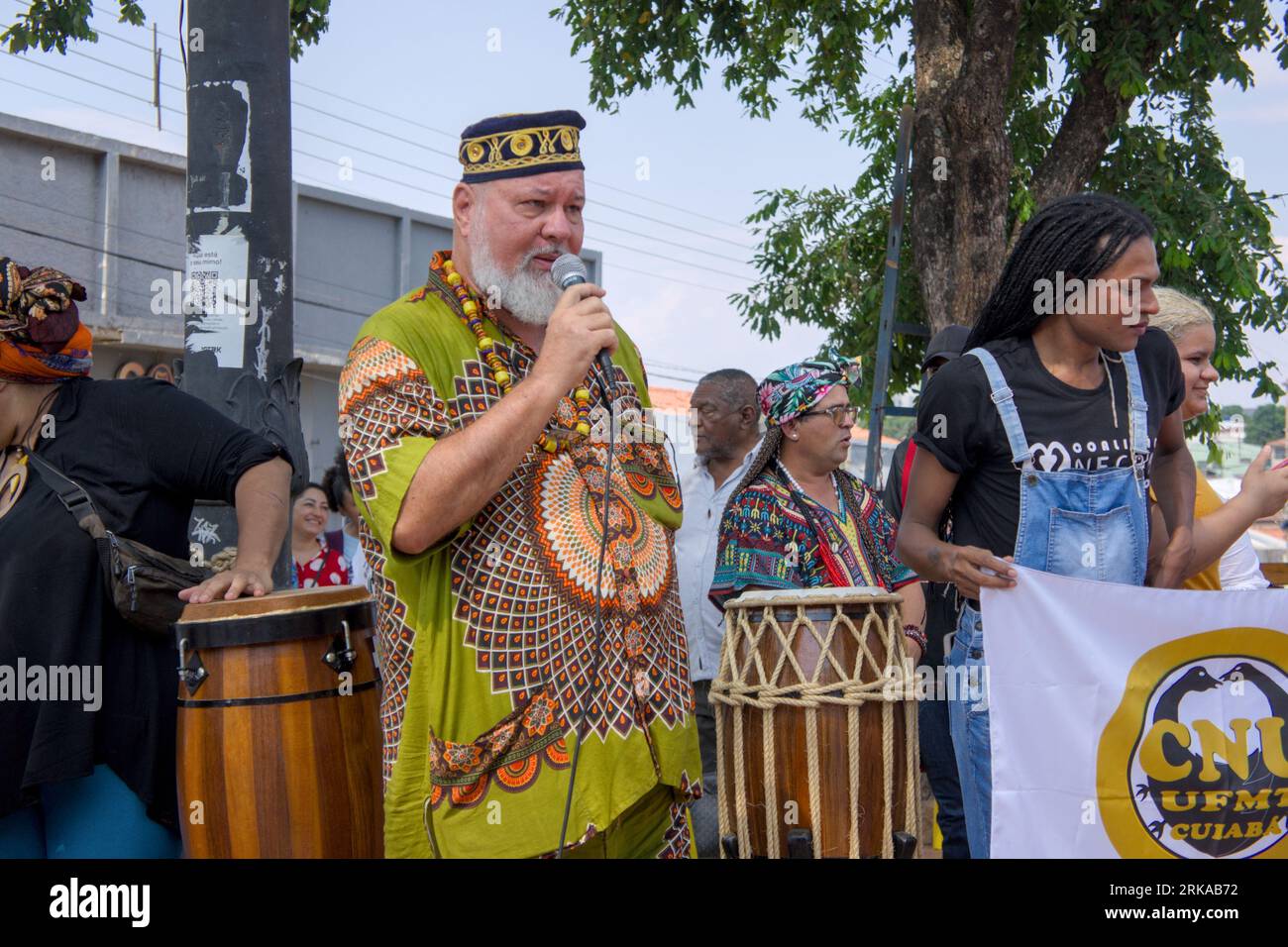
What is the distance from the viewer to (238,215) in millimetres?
4125

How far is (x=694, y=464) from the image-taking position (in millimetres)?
7410

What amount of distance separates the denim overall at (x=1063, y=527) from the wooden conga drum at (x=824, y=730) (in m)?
0.30

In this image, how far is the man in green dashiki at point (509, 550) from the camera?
8.84ft

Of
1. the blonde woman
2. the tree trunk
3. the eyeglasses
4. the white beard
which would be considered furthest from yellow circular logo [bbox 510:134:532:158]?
the tree trunk

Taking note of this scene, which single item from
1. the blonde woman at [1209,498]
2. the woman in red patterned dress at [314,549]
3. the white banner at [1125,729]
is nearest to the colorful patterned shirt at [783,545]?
the blonde woman at [1209,498]

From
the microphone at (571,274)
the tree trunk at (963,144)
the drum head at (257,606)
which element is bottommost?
the drum head at (257,606)

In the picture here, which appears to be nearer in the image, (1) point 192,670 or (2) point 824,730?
(1) point 192,670

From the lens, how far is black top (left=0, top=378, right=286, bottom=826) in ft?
10.6

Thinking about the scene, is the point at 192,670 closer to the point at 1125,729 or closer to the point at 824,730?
the point at 824,730

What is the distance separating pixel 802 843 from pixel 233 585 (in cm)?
174

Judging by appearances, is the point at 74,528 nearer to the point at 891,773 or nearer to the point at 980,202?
the point at 891,773

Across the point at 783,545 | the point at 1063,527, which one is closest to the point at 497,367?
the point at 1063,527

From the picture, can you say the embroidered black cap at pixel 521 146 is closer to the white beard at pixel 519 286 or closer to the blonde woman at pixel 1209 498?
the white beard at pixel 519 286
